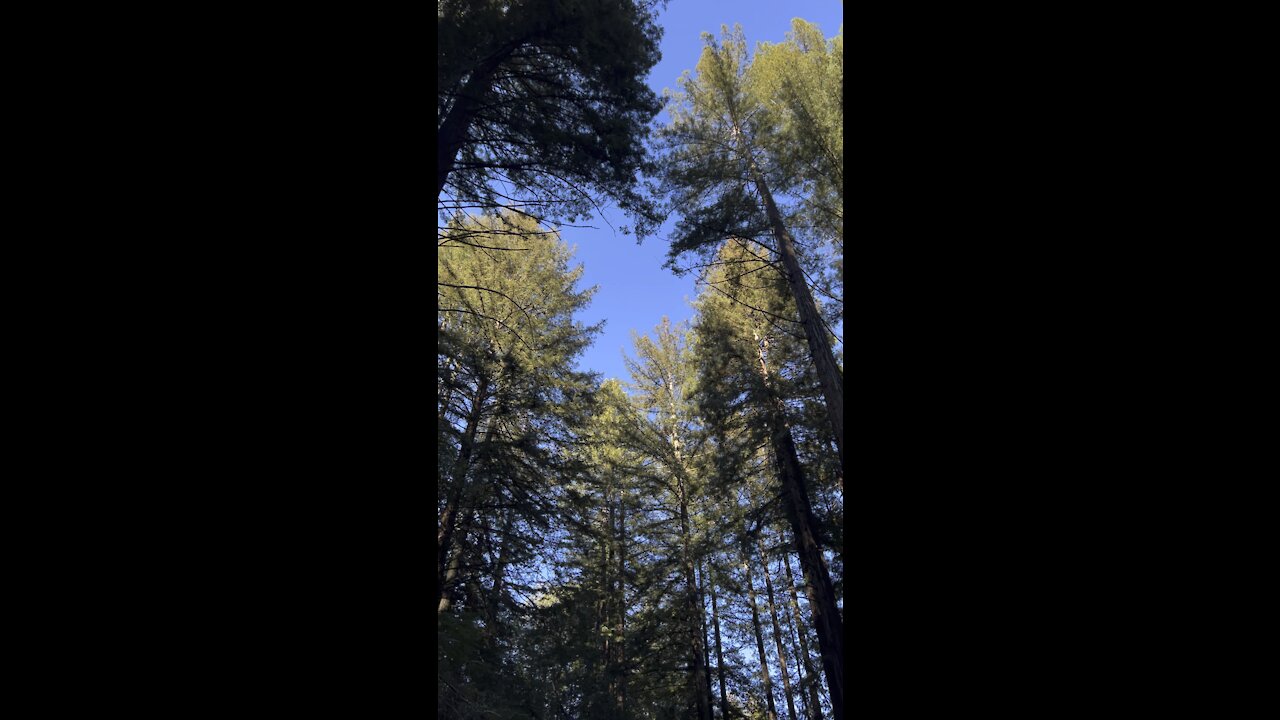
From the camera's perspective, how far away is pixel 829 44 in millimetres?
10609

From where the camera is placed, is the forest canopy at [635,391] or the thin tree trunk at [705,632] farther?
the thin tree trunk at [705,632]

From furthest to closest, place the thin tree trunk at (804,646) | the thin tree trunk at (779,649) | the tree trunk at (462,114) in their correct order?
the thin tree trunk at (779,649) → the thin tree trunk at (804,646) → the tree trunk at (462,114)

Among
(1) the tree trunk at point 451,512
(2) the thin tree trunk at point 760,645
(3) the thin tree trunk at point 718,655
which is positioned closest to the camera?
(1) the tree trunk at point 451,512

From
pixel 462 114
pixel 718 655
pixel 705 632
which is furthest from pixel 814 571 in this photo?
pixel 462 114

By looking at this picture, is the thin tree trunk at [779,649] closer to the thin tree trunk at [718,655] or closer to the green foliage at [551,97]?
the thin tree trunk at [718,655]

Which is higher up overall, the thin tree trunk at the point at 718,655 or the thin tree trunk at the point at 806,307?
the thin tree trunk at the point at 806,307

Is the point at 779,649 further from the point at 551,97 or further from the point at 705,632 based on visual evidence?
the point at 551,97

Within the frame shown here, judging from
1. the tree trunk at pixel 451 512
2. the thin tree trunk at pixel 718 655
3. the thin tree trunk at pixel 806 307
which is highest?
the thin tree trunk at pixel 806 307

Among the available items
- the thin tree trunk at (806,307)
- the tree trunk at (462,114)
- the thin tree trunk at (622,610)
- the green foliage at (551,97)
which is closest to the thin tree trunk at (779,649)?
the thin tree trunk at (622,610)
